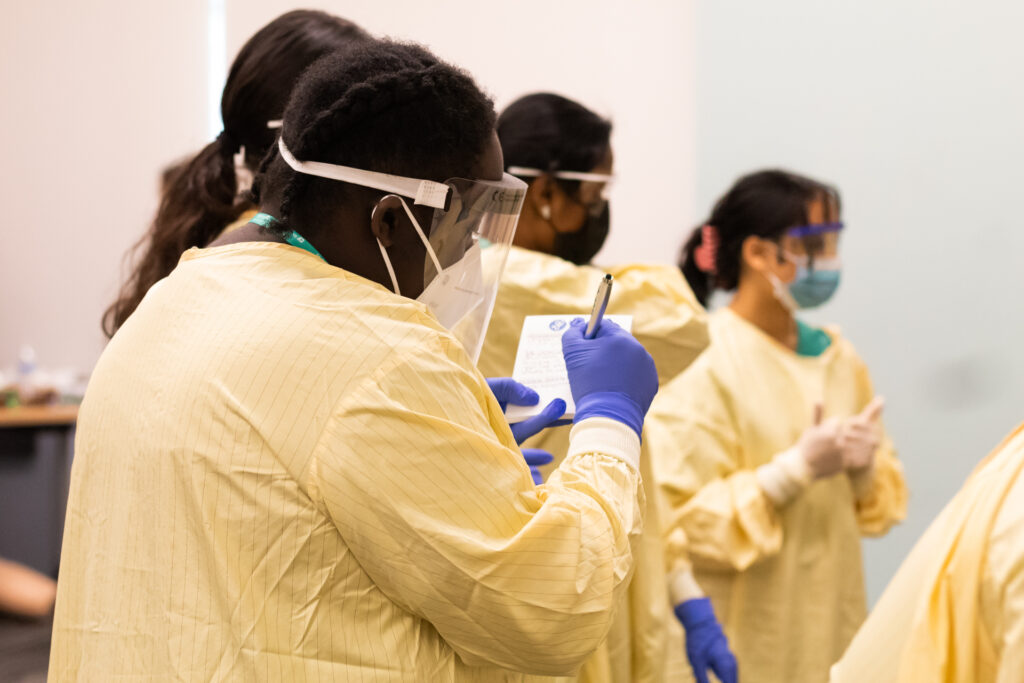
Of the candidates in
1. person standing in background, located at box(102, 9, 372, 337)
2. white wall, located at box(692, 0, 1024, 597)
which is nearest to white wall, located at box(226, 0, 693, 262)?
white wall, located at box(692, 0, 1024, 597)

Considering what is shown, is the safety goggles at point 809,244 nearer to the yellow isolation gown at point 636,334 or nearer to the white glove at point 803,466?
the white glove at point 803,466

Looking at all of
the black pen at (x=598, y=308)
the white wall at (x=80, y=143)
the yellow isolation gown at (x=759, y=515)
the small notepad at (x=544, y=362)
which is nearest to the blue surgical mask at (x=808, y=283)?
the yellow isolation gown at (x=759, y=515)

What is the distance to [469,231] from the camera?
1001 mm

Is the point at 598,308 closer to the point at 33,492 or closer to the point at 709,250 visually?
the point at 709,250

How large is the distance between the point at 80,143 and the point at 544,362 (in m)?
3.65

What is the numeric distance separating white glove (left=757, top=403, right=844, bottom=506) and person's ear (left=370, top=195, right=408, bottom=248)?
3.93 feet

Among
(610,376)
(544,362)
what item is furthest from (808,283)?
(610,376)

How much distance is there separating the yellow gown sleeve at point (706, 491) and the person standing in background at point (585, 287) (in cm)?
10

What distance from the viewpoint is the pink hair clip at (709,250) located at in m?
2.31

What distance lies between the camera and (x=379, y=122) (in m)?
0.90

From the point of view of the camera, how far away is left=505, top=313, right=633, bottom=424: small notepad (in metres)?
1.20

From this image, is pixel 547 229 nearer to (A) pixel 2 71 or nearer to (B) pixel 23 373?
(B) pixel 23 373

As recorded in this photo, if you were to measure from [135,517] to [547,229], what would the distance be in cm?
103

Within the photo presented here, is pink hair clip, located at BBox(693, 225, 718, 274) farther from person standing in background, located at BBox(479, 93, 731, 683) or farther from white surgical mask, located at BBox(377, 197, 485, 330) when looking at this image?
white surgical mask, located at BBox(377, 197, 485, 330)
